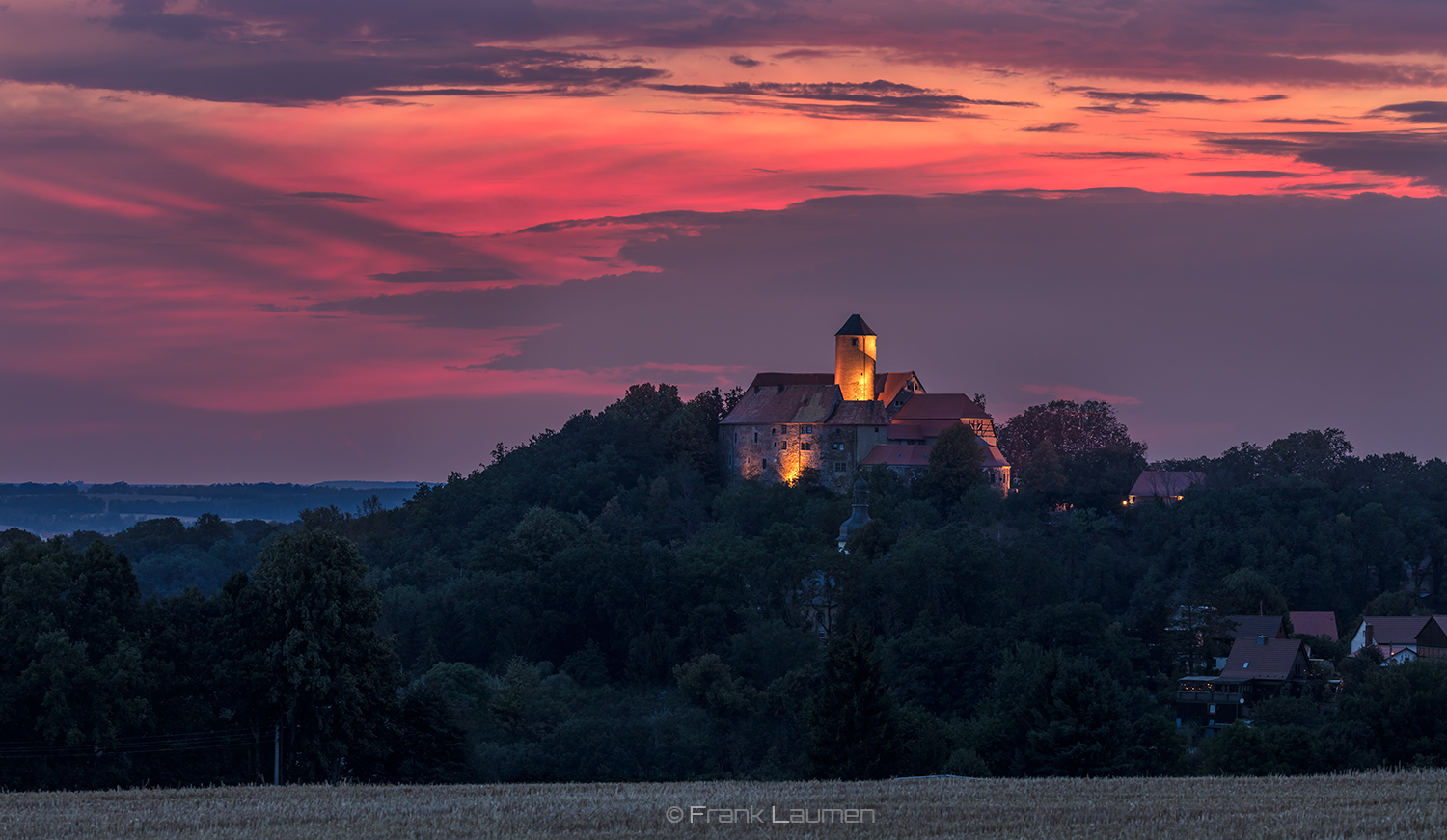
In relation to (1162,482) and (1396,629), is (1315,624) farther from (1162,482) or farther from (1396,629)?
(1162,482)

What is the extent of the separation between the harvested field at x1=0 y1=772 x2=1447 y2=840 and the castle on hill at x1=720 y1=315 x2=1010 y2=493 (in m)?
76.4

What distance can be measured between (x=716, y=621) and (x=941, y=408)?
3175 cm

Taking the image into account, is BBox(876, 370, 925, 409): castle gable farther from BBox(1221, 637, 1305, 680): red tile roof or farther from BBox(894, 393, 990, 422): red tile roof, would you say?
BBox(1221, 637, 1305, 680): red tile roof

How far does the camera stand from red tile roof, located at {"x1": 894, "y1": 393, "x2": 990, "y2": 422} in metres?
112

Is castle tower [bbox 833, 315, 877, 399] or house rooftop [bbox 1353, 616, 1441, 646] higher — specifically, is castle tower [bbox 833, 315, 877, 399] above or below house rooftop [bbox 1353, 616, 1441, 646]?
above

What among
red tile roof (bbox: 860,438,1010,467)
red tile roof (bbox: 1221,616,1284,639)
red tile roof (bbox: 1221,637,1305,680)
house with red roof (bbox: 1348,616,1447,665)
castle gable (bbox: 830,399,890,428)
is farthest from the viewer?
castle gable (bbox: 830,399,890,428)

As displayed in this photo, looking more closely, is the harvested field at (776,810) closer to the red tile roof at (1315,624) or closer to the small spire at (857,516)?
the small spire at (857,516)

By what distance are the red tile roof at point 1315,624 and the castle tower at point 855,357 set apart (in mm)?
34873

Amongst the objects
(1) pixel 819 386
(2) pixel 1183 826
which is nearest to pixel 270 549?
(2) pixel 1183 826

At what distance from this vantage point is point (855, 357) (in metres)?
116

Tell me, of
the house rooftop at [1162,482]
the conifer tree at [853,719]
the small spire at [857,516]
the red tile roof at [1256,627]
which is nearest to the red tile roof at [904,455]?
the small spire at [857,516]

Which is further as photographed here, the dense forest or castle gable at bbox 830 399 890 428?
castle gable at bbox 830 399 890 428

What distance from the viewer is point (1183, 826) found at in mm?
26297

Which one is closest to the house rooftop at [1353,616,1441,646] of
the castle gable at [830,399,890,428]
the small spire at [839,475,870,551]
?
the small spire at [839,475,870,551]
